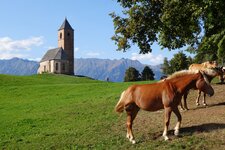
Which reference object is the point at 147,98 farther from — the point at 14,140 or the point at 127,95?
the point at 14,140

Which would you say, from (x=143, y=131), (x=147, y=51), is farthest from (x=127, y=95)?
(x=147, y=51)

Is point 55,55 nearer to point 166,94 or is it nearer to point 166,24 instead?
point 166,24

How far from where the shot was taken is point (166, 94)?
47.4 feet

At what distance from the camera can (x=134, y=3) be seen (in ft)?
71.5

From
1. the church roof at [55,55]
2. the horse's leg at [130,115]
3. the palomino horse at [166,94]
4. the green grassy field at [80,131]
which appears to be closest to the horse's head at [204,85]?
the palomino horse at [166,94]

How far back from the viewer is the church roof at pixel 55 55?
17912 centimetres

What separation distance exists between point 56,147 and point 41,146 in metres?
0.82

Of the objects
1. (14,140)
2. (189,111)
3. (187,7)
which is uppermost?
(187,7)

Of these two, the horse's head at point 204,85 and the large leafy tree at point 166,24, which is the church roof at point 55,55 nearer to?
the large leafy tree at point 166,24

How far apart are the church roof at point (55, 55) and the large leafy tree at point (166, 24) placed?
157m

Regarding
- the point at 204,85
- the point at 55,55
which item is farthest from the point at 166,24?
the point at 55,55

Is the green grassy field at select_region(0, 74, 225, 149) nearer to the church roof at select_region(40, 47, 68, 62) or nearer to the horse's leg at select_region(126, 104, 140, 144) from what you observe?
the horse's leg at select_region(126, 104, 140, 144)

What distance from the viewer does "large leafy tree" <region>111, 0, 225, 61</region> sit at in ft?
64.3

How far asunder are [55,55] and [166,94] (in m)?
169
